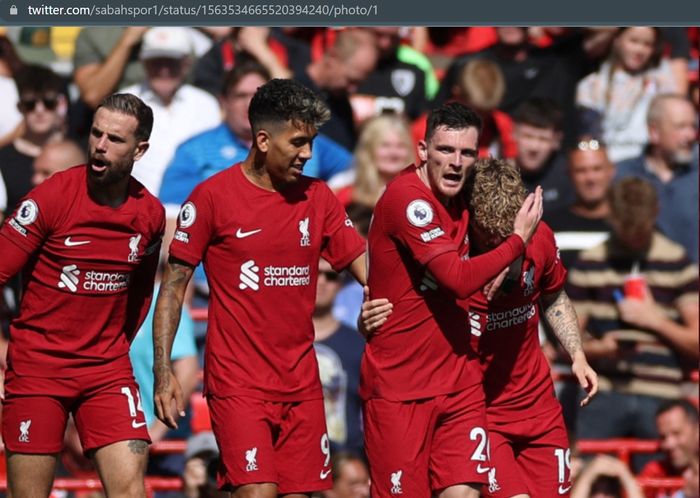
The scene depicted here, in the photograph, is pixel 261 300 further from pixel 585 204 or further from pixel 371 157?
pixel 585 204

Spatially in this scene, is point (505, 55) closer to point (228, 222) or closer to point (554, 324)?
point (554, 324)

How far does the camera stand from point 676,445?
11172 millimetres

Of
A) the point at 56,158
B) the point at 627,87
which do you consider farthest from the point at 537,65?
the point at 56,158

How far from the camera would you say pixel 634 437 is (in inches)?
446

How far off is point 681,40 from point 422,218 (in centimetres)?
531

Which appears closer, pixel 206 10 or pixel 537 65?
pixel 206 10

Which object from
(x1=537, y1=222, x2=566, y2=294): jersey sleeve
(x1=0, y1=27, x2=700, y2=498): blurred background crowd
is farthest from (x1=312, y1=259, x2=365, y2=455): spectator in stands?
(x1=537, y1=222, x2=566, y2=294): jersey sleeve

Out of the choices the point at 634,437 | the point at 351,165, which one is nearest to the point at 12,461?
the point at 351,165

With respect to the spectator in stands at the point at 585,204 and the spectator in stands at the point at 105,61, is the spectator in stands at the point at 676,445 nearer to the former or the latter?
the spectator in stands at the point at 585,204

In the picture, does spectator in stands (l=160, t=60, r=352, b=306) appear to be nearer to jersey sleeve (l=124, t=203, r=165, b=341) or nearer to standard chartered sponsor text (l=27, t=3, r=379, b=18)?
standard chartered sponsor text (l=27, t=3, r=379, b=18)

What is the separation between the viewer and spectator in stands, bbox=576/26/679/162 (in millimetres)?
11711

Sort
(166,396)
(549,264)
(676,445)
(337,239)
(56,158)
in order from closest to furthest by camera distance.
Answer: (166,396) → (337,239) → (549,264) → (56,158) → (676,445)

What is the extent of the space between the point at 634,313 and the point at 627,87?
181cm

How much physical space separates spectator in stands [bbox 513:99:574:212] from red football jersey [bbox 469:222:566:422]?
3419mm
